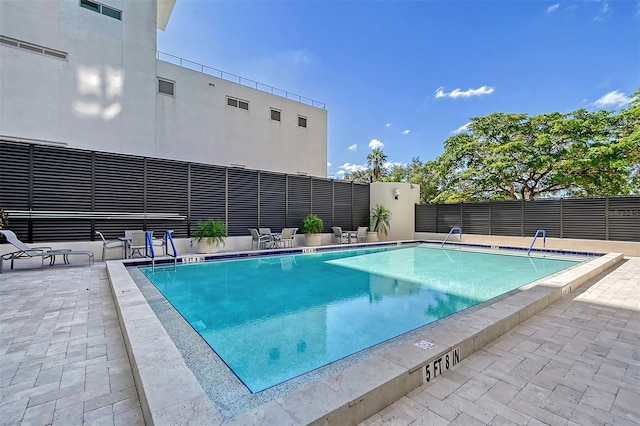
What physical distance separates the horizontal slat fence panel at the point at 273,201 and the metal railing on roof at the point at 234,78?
630cm

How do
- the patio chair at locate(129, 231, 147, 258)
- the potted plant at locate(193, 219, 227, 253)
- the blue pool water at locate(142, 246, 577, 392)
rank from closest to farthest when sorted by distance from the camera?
the blue pool water at locate(142, 246, 577, 392), the patio chair at locate(129, 231, 147, 258), the potted plant at locate(193, 219, 227, 253)

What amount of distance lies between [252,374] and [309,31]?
54.3ft

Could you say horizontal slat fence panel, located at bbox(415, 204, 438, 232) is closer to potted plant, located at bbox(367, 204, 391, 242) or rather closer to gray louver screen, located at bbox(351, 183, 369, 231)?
potted plant, located at bbox(367, 204, 391, 242)

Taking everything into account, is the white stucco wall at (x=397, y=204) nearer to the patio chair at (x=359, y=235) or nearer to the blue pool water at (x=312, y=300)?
the patio chair at (x=359, y=235)

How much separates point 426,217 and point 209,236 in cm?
1125

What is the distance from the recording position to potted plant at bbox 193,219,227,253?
982 cm

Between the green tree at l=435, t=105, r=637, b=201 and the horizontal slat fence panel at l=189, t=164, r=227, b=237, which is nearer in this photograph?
the horizontal slat fence panel at l=189, t=164, r=227, b=237

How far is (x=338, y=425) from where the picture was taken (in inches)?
66.6

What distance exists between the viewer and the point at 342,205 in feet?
47.9

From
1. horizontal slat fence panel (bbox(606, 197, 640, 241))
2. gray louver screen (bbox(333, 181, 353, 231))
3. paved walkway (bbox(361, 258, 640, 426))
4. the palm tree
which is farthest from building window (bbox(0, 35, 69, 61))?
the palm tree

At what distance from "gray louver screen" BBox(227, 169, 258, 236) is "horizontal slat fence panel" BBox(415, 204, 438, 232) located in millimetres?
9138

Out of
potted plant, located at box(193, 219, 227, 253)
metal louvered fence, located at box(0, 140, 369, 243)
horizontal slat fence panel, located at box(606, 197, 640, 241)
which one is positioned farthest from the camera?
horizontal slat fence panel, located at box(606, 197, 640, 241)

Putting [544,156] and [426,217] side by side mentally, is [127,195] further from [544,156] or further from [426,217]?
[544,156]

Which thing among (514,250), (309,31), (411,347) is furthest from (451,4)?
(411,347)
